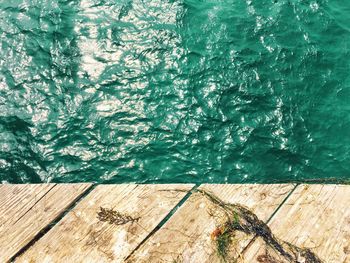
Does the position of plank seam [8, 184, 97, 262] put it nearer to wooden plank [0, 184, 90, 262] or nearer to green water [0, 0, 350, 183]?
wooden plank [0, 184, 90, 262]

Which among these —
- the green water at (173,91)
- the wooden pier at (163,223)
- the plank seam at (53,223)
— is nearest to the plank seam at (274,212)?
the wooden pier at (163,223)

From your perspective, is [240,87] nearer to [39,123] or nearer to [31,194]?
[39,123]

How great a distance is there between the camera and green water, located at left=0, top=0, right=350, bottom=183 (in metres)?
7.25

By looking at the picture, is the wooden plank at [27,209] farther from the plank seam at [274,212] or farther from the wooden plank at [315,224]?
the wooden plank at [315,224]

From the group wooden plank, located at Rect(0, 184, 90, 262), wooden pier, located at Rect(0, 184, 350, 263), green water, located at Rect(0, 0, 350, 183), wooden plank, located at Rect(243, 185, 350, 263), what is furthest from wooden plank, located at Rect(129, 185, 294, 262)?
green water, located at Rect(0, 0, 350, 183)

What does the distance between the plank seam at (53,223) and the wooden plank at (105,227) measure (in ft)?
0.15

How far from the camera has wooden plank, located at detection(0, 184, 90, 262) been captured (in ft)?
15.4

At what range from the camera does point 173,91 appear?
800cm

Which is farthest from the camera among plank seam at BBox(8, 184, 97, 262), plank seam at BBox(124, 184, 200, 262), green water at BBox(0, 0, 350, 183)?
green water at BBox(0, 0, 350, 183)

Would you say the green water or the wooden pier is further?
the green water

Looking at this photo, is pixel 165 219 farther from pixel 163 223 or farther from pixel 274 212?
pixel 274 212

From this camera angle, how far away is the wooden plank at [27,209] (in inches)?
185

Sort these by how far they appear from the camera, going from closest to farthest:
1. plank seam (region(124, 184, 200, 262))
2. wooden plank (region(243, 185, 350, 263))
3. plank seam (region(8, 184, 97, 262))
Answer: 1. wooden plank (region(243, 185, 350, 263))
2. plank seam (region(124, 184, 200, 262))
3. plank seam (region(8, 184, 97, 262))

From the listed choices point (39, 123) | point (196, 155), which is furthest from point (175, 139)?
point (39, 123)
